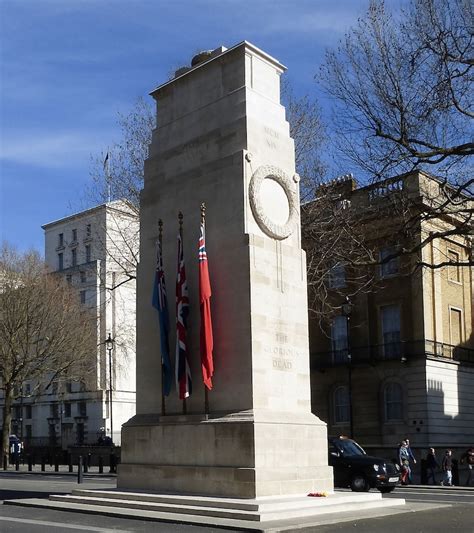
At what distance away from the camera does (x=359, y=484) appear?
930 inches

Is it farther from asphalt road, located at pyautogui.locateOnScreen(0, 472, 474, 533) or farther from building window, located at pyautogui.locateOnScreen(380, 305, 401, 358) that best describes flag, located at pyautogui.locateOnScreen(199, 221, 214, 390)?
building window, located at pyautogui.locateOnScreen(380, 305, 401, 358)

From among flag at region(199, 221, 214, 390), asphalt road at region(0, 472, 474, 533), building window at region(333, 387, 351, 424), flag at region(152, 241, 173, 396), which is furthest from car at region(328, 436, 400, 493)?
building window at region(333, 387, 351, 424)

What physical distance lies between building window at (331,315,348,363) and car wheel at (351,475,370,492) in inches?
949

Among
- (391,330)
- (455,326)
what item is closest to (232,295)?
(391,330)

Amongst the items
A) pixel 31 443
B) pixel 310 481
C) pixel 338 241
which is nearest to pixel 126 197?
pixel 338 241

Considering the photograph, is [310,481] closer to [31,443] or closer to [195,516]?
[195,516]

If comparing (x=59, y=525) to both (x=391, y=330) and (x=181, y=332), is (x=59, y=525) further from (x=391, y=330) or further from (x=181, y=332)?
(x=391, y=330)

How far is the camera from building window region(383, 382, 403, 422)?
4488 centimetres

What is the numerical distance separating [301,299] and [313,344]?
32.3 meters

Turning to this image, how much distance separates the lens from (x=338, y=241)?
32094 millimetres

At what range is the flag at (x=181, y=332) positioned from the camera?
17.2 m

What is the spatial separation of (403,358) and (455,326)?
18.3 ft

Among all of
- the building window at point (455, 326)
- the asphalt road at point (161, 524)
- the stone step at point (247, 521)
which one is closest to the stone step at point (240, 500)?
the stone step at point (247, 521)

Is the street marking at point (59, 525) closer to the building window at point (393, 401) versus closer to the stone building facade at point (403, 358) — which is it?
the stone building facade at point (403, 358)
